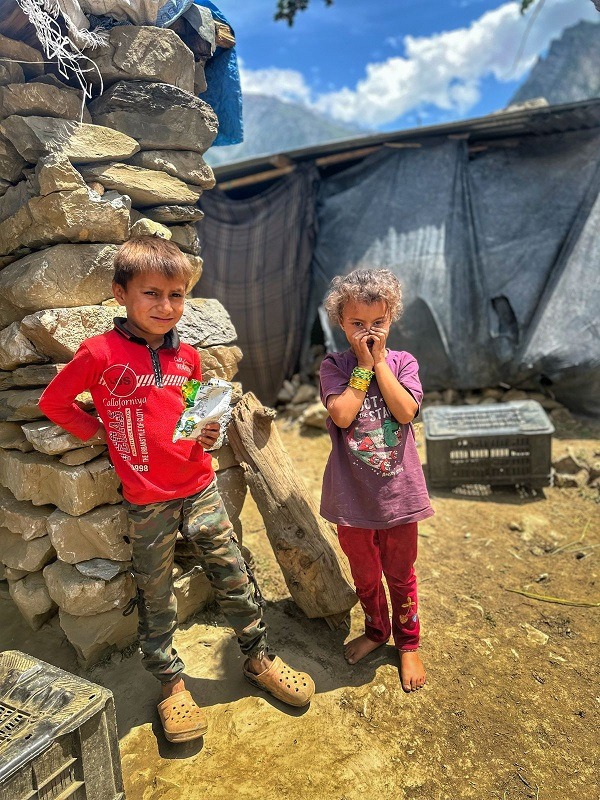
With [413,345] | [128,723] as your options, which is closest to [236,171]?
[413,345]

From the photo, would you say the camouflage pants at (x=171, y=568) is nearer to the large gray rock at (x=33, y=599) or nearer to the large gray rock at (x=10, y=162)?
the large gray rock at (x=33, y=599)

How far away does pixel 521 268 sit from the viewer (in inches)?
237

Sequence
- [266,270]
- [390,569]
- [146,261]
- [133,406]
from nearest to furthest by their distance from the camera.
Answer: [146,261] → [133,406] → [390,569] → [266,270]

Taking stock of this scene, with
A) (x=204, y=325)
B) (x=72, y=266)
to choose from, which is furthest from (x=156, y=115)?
(x=204, y=325)

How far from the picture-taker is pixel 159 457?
79.2 inches

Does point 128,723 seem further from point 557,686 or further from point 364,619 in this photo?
point 557,686

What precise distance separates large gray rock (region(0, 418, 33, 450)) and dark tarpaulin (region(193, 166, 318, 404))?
4519 mm

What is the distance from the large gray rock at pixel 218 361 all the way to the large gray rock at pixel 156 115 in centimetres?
99

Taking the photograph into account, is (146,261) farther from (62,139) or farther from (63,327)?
(62,139)

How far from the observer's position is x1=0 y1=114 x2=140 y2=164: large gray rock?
2137mm

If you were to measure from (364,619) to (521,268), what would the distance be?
15.4 feet

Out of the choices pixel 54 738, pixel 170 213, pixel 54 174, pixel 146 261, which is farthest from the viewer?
pixel 170 213

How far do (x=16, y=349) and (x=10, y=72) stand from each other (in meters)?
1.11

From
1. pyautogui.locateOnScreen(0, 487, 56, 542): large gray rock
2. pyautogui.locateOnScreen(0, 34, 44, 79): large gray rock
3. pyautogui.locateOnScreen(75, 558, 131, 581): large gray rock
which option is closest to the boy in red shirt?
pyautogui.locateOnScreen(75, 558, 131, 581): large gray rock
